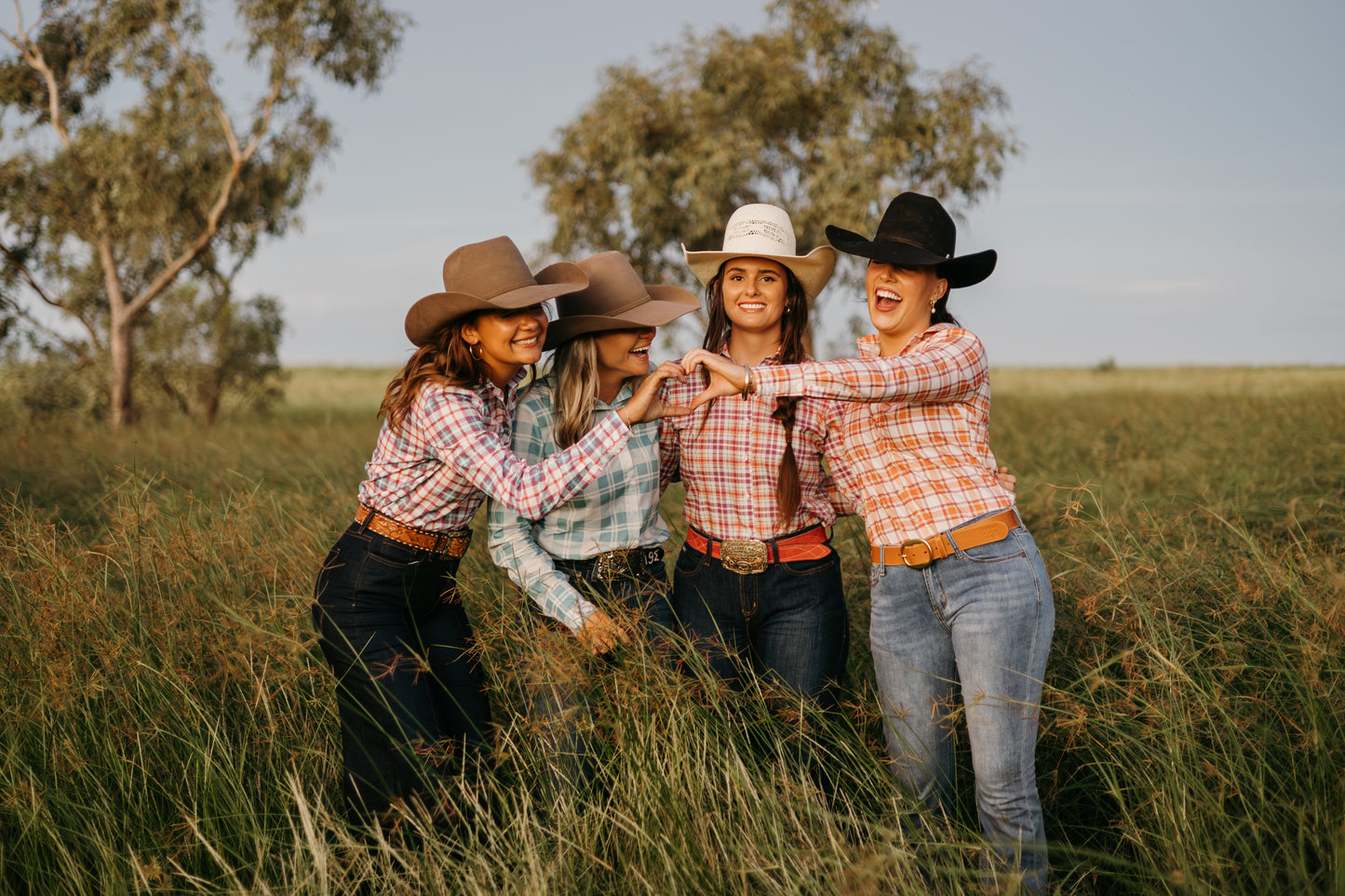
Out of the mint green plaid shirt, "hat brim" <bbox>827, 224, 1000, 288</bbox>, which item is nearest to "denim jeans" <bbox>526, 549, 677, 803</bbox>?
the mint green plaid shirt

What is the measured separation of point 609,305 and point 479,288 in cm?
45

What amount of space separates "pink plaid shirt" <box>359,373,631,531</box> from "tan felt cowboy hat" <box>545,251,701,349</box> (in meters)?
0.35

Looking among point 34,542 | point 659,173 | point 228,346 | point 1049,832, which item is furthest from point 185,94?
point 1049,832

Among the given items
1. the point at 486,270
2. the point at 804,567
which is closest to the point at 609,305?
the point at 486,270

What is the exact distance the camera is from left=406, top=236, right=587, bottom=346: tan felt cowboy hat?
8.85ft

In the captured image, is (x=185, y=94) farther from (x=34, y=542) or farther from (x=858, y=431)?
(x=858, y=431)

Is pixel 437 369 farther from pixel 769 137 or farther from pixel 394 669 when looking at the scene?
pixel 769 137

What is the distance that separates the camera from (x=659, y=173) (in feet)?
53.8

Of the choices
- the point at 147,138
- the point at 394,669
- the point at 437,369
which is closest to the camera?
the point at 394,669

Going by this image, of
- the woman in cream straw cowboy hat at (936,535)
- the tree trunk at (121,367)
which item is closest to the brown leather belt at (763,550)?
the woman in cream straw cowboy hat at (936,535)

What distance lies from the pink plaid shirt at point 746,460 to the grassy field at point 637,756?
1.89 ft

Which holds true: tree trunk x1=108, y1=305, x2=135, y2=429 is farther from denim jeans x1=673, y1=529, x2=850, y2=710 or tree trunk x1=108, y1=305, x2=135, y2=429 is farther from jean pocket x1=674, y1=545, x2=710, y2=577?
denim jeans x1=673, y1=529, x2=850, y2=710

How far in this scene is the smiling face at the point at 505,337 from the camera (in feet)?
9.04

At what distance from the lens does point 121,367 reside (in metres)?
17.8
